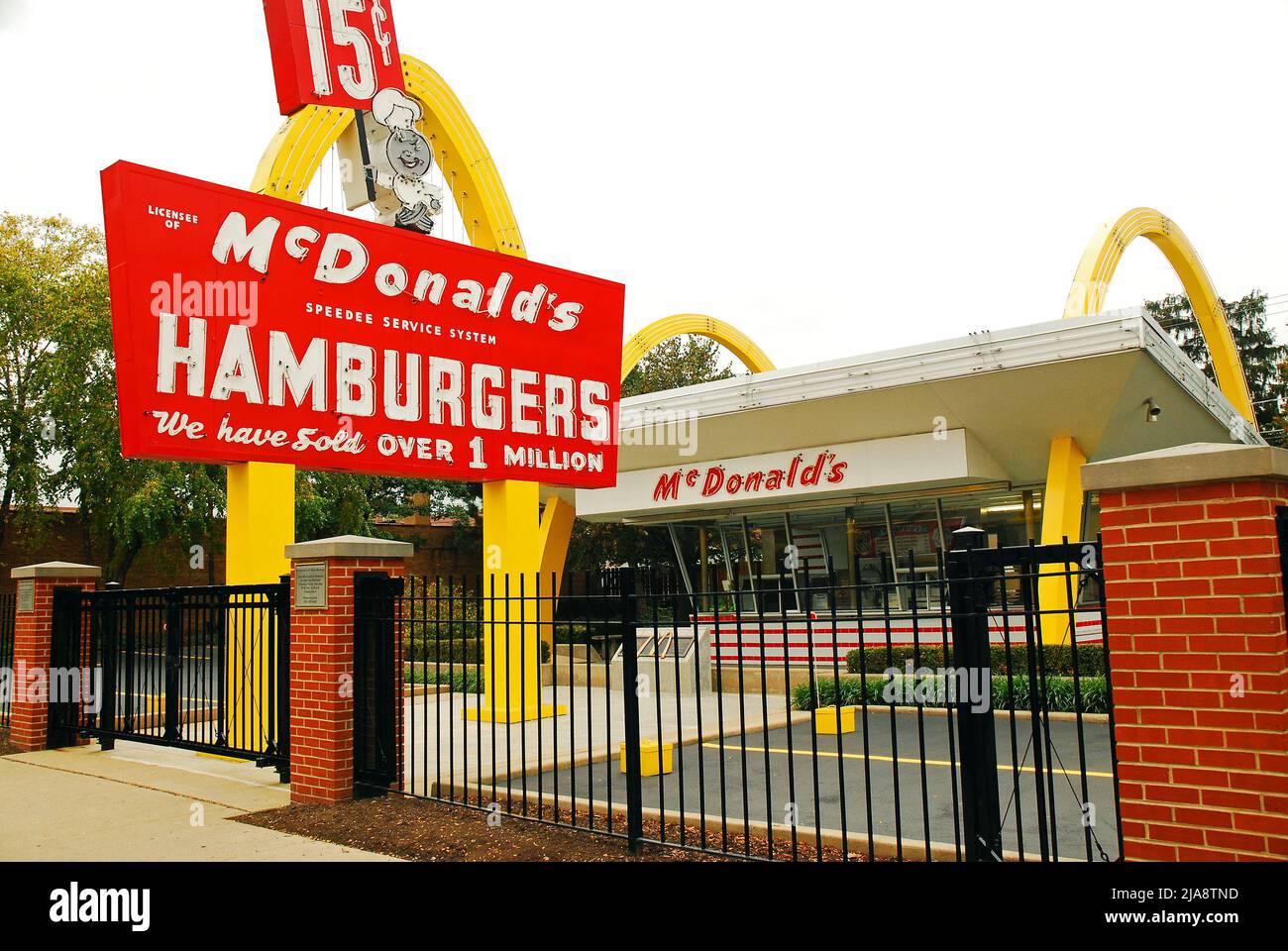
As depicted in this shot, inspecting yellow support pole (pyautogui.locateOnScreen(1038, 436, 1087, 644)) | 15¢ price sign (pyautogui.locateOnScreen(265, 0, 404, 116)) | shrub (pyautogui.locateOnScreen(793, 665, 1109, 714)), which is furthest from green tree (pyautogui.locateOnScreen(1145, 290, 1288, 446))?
15¢ price sign (pyautogui.locateOnScreen(265, 0, 404, 116))

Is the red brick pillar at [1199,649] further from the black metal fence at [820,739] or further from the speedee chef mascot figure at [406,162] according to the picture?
the speedee chef mascot figure at [406,162]

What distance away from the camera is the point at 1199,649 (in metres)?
4.25

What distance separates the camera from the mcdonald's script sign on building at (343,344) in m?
10.5

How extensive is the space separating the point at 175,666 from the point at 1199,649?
32.2 ft

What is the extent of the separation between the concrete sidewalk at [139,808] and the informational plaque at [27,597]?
71.3 inches

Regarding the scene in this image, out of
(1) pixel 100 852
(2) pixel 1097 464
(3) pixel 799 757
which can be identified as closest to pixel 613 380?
(3) pixel 799 757

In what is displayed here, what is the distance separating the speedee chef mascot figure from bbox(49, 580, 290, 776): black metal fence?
5833 mm

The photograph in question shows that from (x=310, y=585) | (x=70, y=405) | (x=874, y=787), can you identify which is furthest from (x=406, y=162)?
(x=70, y=405)

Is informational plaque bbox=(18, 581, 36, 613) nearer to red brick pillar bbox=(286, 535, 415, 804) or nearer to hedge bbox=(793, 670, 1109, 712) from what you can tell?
red brick pillar bbox=(286, 535, 415, 804)

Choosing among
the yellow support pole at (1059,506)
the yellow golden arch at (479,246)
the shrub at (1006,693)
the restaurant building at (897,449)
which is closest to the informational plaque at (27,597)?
the yellow golden arch at (479,246)

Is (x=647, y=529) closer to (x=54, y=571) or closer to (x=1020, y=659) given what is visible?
(x=1020, y=659)

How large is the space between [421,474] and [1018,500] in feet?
47.2

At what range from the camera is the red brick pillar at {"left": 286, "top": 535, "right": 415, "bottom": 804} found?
8.40 meters
